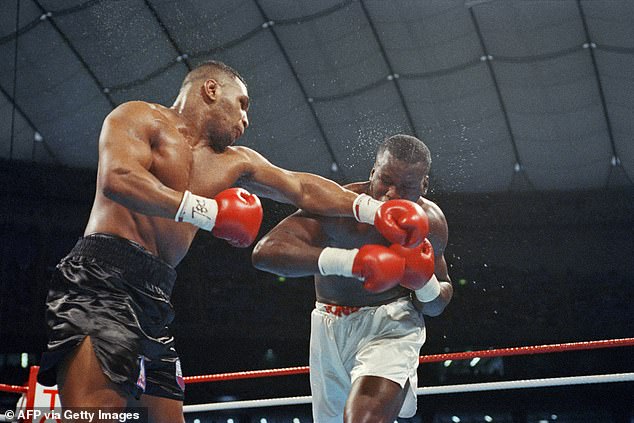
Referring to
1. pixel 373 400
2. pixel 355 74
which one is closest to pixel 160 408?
pixel 373 400

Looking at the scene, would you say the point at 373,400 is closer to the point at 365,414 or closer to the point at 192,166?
the point at 365,414

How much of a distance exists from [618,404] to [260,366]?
3398 mm

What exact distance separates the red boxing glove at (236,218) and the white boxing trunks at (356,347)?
0.56 metres

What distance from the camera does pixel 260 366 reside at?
315 inches

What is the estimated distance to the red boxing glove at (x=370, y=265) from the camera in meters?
1.89

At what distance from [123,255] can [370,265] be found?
0.59 meters

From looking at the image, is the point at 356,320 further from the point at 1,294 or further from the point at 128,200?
the point at 1,294

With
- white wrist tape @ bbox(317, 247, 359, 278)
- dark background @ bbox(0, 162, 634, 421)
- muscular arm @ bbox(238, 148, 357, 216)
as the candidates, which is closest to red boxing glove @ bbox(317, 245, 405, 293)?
white wrist tape @ bbox(317, 247, 359, 278)

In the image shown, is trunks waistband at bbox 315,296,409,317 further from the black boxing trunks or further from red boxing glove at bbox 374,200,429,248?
the black boxing trunks

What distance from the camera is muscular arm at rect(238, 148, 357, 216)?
196 cm

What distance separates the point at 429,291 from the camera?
209 centimetres

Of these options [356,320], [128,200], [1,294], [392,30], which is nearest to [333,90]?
[392,30]

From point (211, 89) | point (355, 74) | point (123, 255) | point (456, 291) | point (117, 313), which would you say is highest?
point (355, 74)

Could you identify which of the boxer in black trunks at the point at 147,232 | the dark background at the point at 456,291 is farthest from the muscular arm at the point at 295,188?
the dark background at the point at 456,291
